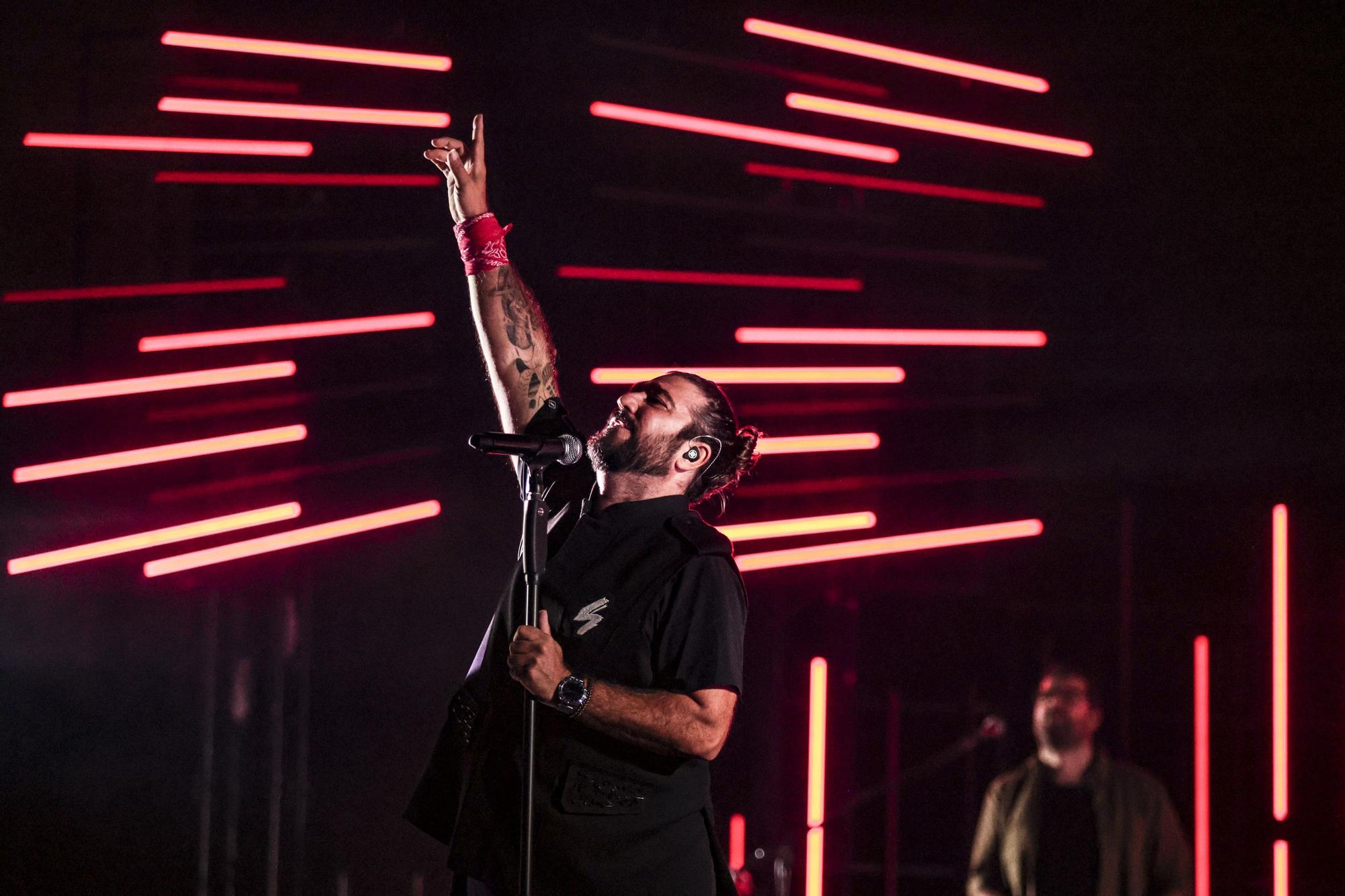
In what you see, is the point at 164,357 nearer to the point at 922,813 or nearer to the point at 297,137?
the point at 297,137

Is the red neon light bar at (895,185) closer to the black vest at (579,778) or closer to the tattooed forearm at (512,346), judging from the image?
the tattooed forearm at (512,346)

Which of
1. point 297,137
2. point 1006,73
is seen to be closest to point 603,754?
point 297,137

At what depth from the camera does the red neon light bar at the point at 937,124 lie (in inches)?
203

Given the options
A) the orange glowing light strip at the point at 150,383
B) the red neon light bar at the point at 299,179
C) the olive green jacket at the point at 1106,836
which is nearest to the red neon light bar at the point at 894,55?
the red neon light bar at the point at 299,179

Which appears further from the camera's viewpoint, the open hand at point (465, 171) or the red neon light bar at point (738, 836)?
the red neon light bar at point (738, 836)

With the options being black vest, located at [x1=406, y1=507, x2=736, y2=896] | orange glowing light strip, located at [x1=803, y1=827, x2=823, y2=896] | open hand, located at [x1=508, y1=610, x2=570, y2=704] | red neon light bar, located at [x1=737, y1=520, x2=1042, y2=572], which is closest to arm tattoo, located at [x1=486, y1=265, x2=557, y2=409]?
black vest, located at [x1=406, y1=507, x2=736, y2=896]

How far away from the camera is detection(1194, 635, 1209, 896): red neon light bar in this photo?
541 centimetres

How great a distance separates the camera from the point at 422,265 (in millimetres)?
5098

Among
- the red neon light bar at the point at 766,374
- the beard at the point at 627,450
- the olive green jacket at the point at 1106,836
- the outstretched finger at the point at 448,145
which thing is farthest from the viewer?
the red neon light bar at the point at 766,374

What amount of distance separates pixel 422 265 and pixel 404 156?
1.40 feet

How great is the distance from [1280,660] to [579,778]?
4.09 metres

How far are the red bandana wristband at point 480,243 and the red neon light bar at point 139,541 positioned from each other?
2167mm

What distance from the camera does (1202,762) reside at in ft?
17.9

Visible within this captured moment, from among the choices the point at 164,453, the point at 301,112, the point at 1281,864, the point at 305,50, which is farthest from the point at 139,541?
the point at 1281,864
